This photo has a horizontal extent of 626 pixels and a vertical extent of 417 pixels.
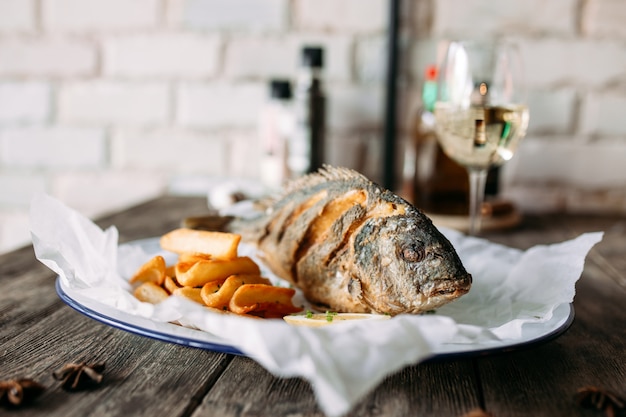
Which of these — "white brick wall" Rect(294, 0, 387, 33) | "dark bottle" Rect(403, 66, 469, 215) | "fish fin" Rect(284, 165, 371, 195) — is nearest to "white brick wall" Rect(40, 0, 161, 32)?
"white brick wall" Rect(294, 0, 387, 33)

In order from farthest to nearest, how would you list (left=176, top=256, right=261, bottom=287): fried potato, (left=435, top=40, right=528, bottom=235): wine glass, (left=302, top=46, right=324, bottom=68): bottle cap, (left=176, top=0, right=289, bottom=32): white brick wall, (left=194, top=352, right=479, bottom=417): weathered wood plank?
1. (left=176, top=0, right=289, bottom=32): white brick wall
2. (left=302, top=46, right=324, bottom=68): bottle cap
3. (left=435, top=40, right=528, bottom=235): wine glass
4. (left=176, top=256, right=261, bottom=287): fried potato
5. (left=194, top=352, right=479, bottom=417): weathered wood plank

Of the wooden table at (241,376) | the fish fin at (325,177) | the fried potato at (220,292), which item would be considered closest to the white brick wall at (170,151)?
the fish fin at (325,177)

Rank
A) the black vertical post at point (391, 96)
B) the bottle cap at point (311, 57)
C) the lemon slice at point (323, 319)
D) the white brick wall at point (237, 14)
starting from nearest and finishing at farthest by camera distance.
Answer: the lemon slice at point (323, 319) → the bottle cap at point (311, 57) → the black vertical post at point (391, 96) → the white brick wall at point (237, 14)

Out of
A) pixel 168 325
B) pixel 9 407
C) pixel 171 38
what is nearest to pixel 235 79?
pixel 171 38

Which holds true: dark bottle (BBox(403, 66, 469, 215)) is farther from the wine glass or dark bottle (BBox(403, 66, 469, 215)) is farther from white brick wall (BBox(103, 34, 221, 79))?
white brick wall (BBox(103, 34, 221, 79))

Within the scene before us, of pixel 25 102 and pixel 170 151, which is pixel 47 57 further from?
pixel 170 151

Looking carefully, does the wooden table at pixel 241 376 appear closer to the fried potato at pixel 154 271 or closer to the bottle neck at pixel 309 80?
the fried potato at pixel 154 271

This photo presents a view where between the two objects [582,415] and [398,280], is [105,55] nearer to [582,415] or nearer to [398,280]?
[398,280]
